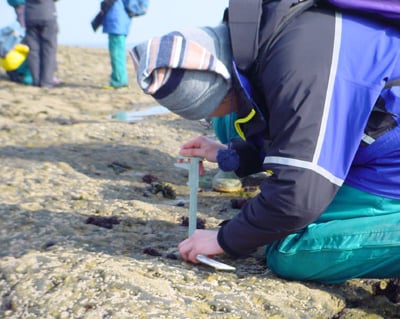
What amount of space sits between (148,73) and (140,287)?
927 mm

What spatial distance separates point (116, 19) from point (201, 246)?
7.99 meters

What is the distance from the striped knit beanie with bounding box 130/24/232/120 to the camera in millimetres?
2477

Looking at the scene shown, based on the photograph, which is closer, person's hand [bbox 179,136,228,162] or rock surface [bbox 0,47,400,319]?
rock surface [bbox 0,47,400,319]

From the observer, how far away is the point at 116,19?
10.3 meters

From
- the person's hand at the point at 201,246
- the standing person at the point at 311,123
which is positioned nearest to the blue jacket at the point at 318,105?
the standing person at the point at 311,123

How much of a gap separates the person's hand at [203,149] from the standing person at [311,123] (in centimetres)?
43

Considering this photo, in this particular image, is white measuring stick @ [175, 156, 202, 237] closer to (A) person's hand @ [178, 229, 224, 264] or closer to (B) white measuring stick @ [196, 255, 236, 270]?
(A) person's hand @ [178, 229, 224, 264]

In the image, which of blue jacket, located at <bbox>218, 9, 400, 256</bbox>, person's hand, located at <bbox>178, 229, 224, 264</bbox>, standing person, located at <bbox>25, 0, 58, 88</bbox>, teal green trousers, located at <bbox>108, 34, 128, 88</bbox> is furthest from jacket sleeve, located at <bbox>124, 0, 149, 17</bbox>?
blue jacket, located at <bbox>218, 9, 400, 256</bbox>

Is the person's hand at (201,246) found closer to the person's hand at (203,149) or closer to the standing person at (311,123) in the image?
the standing person at (311,123)

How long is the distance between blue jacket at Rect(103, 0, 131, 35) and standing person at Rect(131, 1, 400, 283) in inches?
313

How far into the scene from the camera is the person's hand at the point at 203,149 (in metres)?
3.22

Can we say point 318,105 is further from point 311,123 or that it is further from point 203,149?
point 203,149

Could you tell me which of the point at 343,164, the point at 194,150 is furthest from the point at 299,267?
the point at 194,150

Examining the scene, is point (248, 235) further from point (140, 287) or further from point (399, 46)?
point (399, 46)
